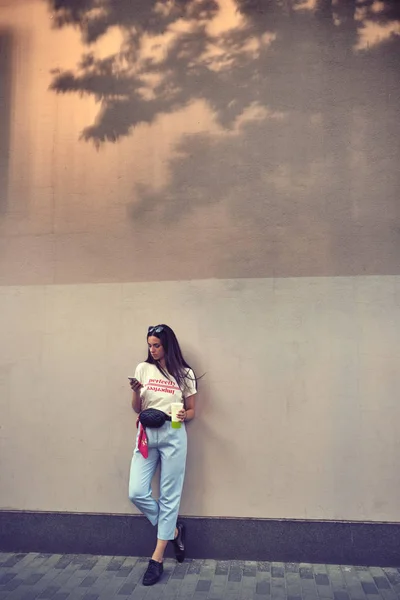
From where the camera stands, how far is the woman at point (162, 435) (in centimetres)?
462

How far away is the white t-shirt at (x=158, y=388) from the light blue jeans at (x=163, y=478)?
0.20 meters

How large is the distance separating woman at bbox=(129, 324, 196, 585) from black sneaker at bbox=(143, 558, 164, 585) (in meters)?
0.01

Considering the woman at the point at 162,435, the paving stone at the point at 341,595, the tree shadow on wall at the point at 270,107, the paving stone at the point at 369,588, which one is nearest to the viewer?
the paving stone at the point at 341,595

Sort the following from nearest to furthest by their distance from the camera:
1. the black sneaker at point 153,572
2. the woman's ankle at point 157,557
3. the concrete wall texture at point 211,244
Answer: the black sneaker at point 153,572 < the woman's ankle at point 157,557 < the concrete wall texture at point 211,244

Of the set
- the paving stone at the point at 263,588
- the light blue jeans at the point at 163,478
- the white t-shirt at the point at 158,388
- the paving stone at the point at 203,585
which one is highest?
the white t-shirt at the point at 158,388

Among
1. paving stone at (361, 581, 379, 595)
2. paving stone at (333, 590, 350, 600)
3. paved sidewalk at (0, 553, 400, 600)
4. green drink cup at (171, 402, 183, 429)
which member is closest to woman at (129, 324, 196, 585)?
green drink cup at (171, 402, 183, 429)

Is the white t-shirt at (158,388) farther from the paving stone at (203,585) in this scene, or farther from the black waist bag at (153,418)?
the paving stone at (203,585)

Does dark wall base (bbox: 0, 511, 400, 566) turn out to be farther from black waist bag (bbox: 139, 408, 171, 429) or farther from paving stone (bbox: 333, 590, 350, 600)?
black waist bag (bbox: 139, 408, 171, 429)

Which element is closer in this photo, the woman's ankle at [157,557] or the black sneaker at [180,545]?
the woman's ankle at [157,557]

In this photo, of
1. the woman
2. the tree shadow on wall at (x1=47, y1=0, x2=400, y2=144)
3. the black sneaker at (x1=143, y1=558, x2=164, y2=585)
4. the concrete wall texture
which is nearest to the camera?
the black sneaker at (x1=143, y1=558, x2=164, y2=585)

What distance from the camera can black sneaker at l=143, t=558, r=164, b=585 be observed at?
14.3 ft

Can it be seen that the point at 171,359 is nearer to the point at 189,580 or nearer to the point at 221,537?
the point at 221,537

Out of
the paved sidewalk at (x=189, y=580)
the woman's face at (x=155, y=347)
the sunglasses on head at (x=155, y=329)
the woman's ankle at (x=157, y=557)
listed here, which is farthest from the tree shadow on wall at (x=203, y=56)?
the paved sidewalk at (x=189, y=580)

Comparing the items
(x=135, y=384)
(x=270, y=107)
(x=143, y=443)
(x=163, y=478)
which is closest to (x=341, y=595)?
(x=163, y=478)
